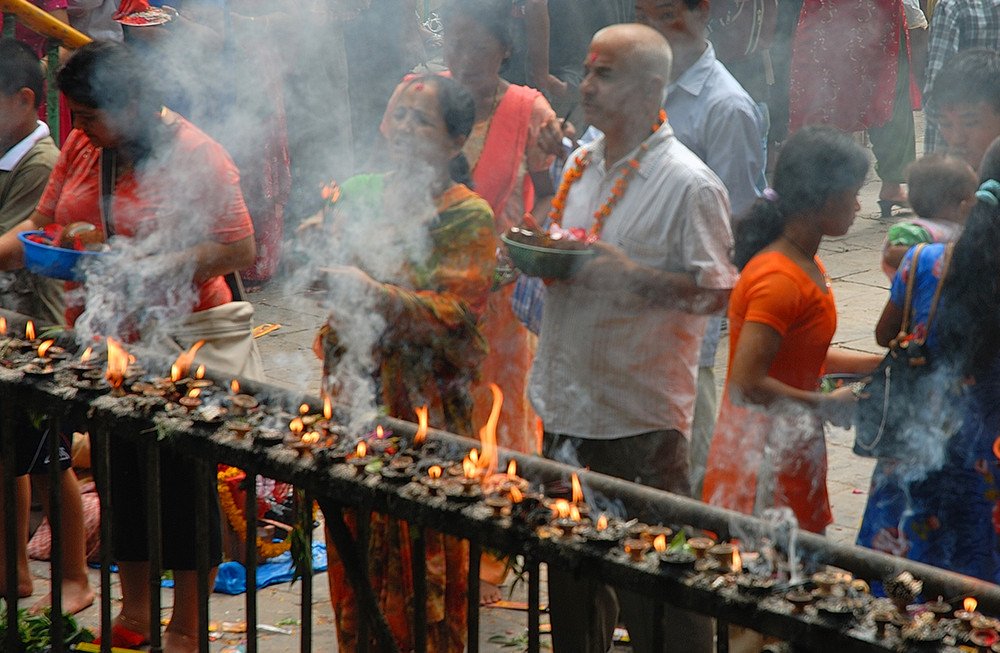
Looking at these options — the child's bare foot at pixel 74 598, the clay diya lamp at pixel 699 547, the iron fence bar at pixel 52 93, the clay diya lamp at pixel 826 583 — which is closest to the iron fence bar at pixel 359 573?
the clay diya lamp at pixel 699 547

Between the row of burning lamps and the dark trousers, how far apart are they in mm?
108

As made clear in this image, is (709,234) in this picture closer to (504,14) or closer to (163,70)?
(504,14)

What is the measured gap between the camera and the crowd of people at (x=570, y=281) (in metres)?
3.26

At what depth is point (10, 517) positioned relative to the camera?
3352 millimetres

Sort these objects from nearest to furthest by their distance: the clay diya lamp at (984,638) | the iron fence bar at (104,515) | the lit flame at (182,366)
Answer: the clay diya lamp at (984,638)
the iron fence bar at (104,515)
the lit flame at (182,366)

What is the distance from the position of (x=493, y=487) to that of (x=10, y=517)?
1569 mm

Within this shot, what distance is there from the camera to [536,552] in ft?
7.77

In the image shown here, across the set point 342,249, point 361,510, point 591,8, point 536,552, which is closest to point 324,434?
point 361,510

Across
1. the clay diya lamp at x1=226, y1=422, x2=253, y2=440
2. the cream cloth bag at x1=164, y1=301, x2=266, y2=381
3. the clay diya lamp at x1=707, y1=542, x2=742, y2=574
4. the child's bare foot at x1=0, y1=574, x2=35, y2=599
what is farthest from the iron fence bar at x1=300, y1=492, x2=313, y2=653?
the child's bare foot at x1=0, y1=574, x2=35, y2=599

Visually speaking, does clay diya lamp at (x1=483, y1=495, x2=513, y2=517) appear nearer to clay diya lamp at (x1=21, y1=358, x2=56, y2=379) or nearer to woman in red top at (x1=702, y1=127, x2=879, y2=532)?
woman in red top at (x1=702, y1=127, x2=879, y2=532)

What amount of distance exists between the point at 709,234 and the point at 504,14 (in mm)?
1472

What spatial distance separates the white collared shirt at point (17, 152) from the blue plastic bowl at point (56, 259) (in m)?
1.15

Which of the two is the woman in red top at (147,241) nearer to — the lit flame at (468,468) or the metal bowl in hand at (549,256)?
the metal bowl in hand at (549,256)

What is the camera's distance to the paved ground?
4.18 meters
